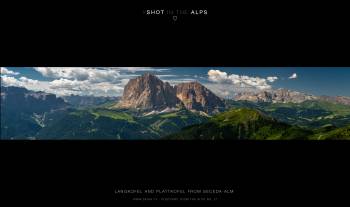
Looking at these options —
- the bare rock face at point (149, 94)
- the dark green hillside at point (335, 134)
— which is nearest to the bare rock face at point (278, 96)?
the dark green hillside at point (335, 134)

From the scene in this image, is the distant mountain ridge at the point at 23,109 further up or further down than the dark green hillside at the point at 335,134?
further up

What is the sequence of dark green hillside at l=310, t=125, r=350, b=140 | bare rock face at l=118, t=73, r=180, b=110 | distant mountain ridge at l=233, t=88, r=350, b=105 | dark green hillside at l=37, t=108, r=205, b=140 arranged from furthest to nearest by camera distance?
distant mountain ridge at l=233, t=88, r=350, b=105, dark green hillside at l=37, t=108, r=205, b=140, bare rock face at l=118, t=73, r=180, b=110, dark green hillside at l=310, t=125, r=350, b=140

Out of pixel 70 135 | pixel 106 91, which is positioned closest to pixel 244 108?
pixel 106 91

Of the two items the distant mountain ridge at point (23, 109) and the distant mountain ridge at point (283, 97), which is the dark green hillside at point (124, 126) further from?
the distant mountain ridge at point (283, 97)

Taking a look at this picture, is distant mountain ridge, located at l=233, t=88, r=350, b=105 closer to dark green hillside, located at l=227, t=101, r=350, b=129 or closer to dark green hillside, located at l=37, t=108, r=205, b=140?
dark green hillside, located at l=227, t=101, r=350, b=129

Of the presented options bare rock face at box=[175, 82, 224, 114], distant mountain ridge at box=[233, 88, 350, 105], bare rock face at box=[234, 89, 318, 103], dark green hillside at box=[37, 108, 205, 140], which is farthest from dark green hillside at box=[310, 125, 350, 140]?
dark green hillside at box=[37, 108, 205, 140]

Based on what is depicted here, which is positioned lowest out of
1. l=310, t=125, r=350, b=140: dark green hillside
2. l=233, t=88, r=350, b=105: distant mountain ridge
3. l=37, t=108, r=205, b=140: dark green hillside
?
l=310, t=125, r=350, b=140: dark green hillside

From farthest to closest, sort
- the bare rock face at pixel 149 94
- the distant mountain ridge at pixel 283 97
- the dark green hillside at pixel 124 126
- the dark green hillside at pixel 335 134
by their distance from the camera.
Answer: the distant mountain ridge at pixel 283 97 → the dark green hillside at pixel 124 126 → the bare rock face at pixel 149 94 → the dark green hillside at pixel 335 134
